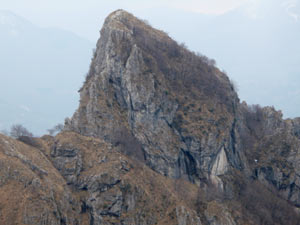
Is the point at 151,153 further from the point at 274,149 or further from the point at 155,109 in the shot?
the point at 274,149

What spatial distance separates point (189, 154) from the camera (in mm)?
72750

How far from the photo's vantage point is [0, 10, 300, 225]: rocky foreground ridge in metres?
59.0

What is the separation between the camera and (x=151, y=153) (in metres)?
69.9

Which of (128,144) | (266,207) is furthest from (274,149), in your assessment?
(128,144)

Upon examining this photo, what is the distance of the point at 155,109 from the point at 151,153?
8.33 meters

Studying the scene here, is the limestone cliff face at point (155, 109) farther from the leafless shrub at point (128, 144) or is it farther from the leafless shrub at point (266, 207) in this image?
the leafless shrub at point (266, 207)

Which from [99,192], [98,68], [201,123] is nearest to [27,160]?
[99,192]

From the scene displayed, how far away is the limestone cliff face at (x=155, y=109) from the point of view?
229 feet

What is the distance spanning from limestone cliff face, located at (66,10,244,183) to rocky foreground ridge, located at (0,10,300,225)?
19 cm

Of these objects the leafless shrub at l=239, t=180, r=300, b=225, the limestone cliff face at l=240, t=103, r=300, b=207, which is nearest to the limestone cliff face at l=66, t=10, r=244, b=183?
the limestone cliff face at l=240, t=103, r=300, b=207

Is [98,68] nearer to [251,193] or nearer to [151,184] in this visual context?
[151,184]

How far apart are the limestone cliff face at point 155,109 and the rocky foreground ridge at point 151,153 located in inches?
7.7

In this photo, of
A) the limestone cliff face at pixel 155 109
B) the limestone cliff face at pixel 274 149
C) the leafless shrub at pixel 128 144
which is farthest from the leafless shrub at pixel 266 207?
the leafless shrub at pixel 128 144

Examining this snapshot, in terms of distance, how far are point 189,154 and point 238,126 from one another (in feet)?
53.6
